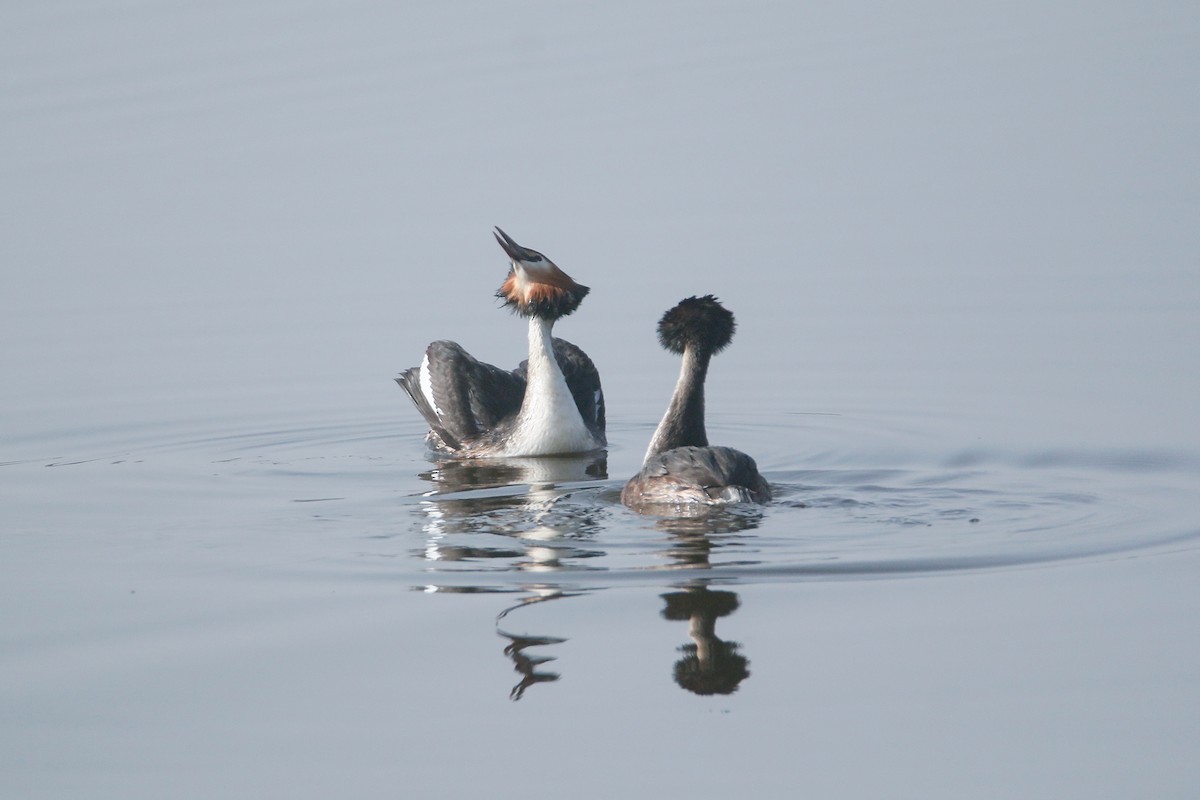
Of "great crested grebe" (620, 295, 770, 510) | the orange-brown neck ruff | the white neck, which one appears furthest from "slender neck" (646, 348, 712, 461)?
the orange-brown neck ruff

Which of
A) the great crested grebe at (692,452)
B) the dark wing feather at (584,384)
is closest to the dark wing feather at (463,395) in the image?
the dark wing feather at (584,384)

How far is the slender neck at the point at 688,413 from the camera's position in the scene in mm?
10836

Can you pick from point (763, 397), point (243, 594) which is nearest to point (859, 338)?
point (763, 397)

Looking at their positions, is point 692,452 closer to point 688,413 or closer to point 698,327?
point 688,413

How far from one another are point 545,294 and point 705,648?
6.46m

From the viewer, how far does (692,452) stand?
987 cm

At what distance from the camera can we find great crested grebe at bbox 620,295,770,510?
9633 mm

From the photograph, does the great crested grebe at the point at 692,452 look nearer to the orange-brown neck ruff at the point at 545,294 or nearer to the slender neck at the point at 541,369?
the slender neck at the point at 541,369

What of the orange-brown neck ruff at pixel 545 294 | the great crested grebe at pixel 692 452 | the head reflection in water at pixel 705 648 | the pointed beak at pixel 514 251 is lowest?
the head reflection in water at pixel 705 648

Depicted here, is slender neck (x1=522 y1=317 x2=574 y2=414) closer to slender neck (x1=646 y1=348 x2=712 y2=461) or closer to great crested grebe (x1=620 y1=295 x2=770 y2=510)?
great crested grebe (x1=620 y1=295 x2=770 y2=510)

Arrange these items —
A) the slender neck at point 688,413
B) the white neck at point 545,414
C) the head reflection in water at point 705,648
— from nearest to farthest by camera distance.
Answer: the head reflection in water at point 705,648 < the slender neck at point 688,413 < the white neck at point 545,414

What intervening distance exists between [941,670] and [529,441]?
6.44 metres

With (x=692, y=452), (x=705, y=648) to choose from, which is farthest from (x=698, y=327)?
(x=705, y=648)

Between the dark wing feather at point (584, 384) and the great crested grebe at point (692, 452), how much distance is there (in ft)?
7.49
